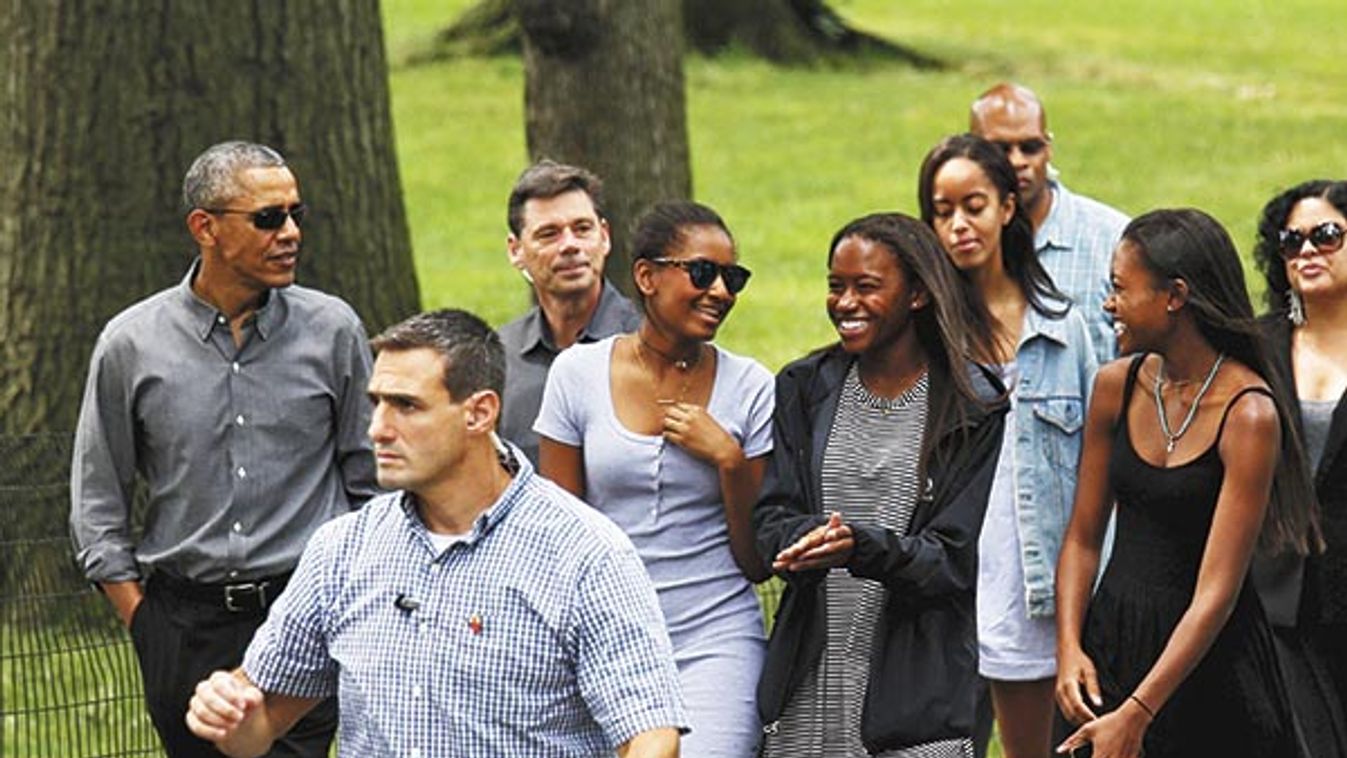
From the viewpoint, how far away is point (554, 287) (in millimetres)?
7781

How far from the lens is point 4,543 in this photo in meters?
9.05

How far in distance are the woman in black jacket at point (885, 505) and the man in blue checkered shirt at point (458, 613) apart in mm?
1083

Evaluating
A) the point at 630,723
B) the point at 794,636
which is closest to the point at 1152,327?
the point at 794,636

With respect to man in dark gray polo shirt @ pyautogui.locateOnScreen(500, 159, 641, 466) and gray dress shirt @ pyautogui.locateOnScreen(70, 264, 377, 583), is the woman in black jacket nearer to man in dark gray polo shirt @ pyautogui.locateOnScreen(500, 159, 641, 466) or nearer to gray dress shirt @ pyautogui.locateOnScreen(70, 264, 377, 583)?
man in dark gray polo shirt @ pyautogui.locateOnScreen(500, 159, 641, 466)

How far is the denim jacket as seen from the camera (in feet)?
25.8

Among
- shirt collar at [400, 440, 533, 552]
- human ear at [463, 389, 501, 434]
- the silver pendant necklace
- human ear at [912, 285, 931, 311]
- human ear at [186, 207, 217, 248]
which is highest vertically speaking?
human ear at [186, 207, 217, 248]

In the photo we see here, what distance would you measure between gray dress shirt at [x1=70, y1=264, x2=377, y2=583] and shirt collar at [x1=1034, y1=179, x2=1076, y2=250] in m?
2.11

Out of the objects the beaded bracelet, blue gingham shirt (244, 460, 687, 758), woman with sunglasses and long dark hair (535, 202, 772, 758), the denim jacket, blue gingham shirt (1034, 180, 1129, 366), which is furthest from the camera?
blue gingham shirt (1034, 180, 1129, 366)

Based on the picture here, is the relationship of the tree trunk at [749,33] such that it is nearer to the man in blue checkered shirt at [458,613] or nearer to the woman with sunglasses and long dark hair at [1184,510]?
the woman with sunglasses and long dark hair at [1184,510]

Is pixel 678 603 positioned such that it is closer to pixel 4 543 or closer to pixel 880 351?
pixel 880 351

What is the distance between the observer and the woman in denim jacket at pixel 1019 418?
7883 mm

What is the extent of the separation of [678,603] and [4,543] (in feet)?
10.00

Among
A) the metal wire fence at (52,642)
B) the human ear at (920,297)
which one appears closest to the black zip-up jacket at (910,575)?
the human ear at (920,297)

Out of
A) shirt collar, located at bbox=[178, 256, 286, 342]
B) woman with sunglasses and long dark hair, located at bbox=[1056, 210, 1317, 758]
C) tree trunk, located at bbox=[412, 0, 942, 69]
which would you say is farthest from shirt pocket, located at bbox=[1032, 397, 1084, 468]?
tree trunk, located at bbox=[412, 0, 942, 69]
